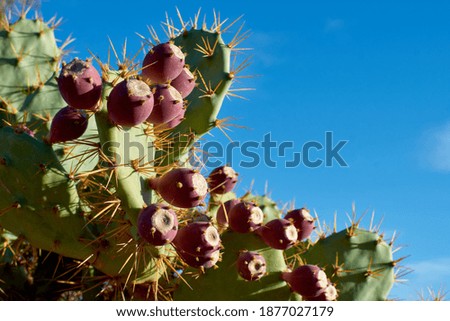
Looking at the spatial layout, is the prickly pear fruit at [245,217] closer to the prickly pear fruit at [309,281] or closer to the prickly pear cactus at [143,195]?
the prickly pear cactus at [143,195]

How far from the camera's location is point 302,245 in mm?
3219

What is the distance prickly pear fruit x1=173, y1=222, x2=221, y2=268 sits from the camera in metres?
2.06

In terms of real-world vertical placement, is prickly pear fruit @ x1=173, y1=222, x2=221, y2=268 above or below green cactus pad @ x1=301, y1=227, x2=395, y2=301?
below

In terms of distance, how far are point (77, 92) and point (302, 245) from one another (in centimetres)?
168

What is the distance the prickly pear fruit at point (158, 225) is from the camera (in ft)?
6.43

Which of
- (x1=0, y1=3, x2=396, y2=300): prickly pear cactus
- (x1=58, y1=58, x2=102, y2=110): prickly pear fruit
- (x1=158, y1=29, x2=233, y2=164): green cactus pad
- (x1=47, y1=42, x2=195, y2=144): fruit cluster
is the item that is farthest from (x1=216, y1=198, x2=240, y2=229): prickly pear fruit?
(x1=58, y1=58, x2=102, y2=110): prickly pear fruit

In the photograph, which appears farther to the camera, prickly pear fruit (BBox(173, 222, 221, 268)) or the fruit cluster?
prickly pear fruit (BBox(173, 222, 221, 268))

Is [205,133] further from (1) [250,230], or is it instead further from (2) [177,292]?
(2) [177,292]

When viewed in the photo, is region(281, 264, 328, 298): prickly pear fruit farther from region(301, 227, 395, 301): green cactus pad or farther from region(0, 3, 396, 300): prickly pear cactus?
region(301, 227, 395, 301): green cactus pad

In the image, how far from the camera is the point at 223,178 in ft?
9.63

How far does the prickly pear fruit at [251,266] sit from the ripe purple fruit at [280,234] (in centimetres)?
9

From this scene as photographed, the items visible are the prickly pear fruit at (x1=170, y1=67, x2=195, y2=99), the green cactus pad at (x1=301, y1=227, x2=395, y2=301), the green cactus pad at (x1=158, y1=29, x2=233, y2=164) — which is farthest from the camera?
the green cactus pad at (x1=301, y1=227, x2=395, y2=301)

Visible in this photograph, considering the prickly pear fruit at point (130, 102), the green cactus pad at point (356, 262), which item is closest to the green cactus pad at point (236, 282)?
the green cactus pad at point (356, 262)

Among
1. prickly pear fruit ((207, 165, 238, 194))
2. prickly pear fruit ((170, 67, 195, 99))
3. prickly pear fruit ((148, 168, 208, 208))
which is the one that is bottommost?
prickly pear fruit ((148, 168, 208, 208))
